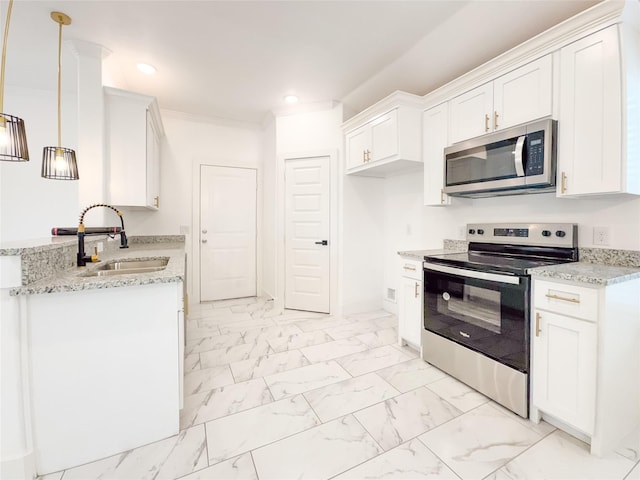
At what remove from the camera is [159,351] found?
1.52 m

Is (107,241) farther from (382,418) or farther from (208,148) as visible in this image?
(382,418)

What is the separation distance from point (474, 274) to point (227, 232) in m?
3.37

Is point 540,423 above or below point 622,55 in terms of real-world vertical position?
below

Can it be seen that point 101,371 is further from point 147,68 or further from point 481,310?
point 147,68

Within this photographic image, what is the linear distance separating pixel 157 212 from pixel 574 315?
4.25 meters

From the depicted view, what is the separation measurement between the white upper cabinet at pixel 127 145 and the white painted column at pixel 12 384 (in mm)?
1666

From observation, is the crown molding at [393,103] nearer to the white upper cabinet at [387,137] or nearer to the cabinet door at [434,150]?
the white upper cabinet at [387,137]

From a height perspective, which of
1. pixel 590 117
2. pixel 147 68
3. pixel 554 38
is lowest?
pixel 590 117

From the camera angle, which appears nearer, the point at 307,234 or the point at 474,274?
the point at 474,274

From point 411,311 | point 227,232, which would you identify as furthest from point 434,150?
point 227,232

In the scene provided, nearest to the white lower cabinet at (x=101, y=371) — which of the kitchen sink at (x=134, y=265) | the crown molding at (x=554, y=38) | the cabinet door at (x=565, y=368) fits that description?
the kitchen sink at (x=134, y=265)

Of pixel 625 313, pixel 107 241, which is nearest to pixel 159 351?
pixel 107 241

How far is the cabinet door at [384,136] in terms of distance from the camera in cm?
275

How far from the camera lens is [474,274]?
194cm
